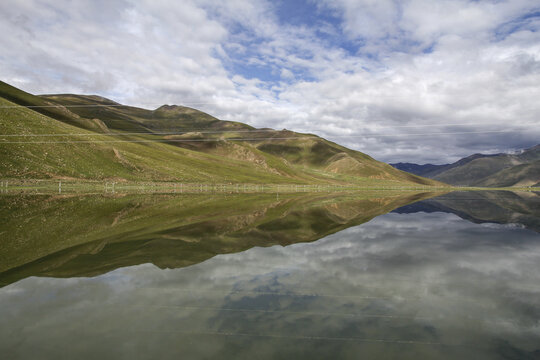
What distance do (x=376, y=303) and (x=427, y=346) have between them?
2.25 m

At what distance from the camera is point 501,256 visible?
47.4ft

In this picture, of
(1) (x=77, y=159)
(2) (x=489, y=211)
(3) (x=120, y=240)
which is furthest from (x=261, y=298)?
(1) (x=77, y=159)

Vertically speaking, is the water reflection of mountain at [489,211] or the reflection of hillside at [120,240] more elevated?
the water reflection of mountain at [489,211]

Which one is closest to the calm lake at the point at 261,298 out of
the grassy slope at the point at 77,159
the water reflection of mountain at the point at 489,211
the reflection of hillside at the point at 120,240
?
the reflection of hillside at the point at 120,240

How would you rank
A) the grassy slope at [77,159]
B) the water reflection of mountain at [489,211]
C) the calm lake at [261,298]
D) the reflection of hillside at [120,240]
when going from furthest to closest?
the grassy slope at [77,159] < the water reflection of mountain at [489,211] < the reflection of hillside at [120,240] < the calm lake at [261,298]

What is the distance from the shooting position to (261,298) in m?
8.72

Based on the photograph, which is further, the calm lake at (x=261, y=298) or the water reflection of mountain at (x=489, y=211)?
the water reflection of mountain at (x=489, y=211)

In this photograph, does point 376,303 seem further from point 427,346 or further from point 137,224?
point 137,224

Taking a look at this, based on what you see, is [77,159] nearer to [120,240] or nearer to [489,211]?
[120,240]

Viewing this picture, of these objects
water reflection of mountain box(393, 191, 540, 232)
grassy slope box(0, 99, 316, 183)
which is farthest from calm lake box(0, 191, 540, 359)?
grassy slope box(0, 99, 316, 183)

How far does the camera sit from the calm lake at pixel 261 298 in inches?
243

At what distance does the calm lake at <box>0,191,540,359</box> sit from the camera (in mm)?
6184

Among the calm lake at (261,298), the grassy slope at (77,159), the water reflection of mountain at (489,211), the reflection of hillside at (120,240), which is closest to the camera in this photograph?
the calm lake at (261,298)

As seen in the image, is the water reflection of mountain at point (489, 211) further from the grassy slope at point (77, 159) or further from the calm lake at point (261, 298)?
the grassy slope at point (77, 159)
